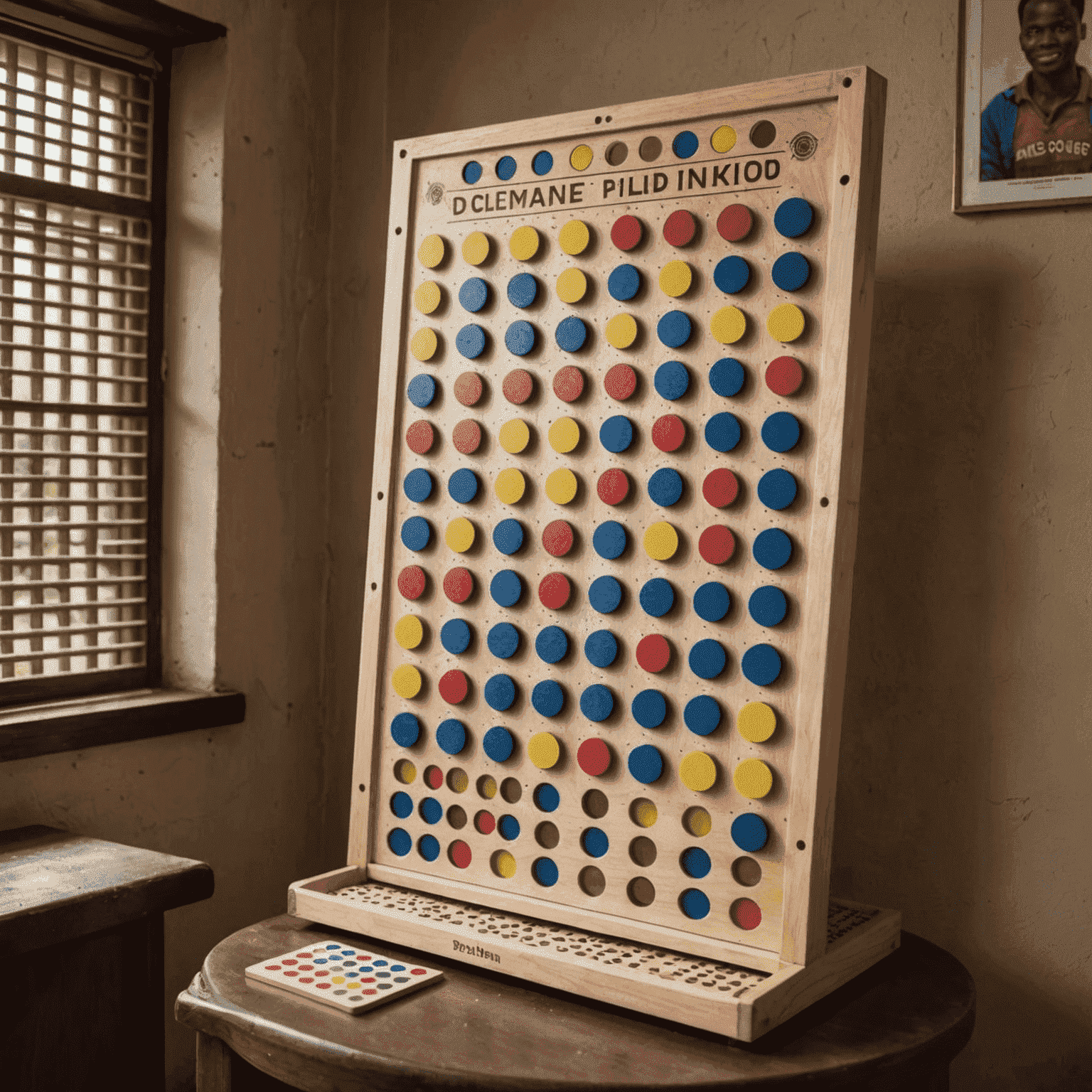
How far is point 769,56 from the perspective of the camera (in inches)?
75.1

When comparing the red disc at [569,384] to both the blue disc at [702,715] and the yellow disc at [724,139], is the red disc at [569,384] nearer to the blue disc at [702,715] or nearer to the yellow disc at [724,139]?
the yellow disc at [724,139]

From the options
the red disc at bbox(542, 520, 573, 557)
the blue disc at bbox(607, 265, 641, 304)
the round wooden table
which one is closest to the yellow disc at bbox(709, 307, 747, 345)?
the blue disc at bbox(607, 265, 641, 304)

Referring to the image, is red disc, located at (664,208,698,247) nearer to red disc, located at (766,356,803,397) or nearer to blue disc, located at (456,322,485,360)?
red disc, located at (766,356,803,397)

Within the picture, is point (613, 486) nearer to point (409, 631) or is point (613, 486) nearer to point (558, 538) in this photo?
point (558, 538)

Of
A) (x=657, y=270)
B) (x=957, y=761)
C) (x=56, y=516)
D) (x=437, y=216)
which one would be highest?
(x=437, y=216)

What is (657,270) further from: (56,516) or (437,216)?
(56,516)

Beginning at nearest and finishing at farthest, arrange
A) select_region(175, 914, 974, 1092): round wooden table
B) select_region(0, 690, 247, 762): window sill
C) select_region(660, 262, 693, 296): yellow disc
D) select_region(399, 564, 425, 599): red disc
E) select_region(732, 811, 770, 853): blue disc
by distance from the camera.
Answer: select_region(175, 914, 974, 1092): round wooden table < select_region(732, 811, 770, 853): blue disc < select_region(660, 262, 693, 296): yellow disc < select_region(399, 564, 425, 599): red disc < select_region(0, 690, 247, 762): window sill

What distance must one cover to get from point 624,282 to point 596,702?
0.59 metres

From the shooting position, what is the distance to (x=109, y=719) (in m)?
2.03

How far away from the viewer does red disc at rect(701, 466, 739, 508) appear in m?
1.46

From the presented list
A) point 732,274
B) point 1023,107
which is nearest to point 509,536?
point 732,274

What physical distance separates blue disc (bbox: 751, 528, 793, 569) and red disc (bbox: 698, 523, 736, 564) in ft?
0.11

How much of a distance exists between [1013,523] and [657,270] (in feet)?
2.24

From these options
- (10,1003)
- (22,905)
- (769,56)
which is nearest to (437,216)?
(769,56)
